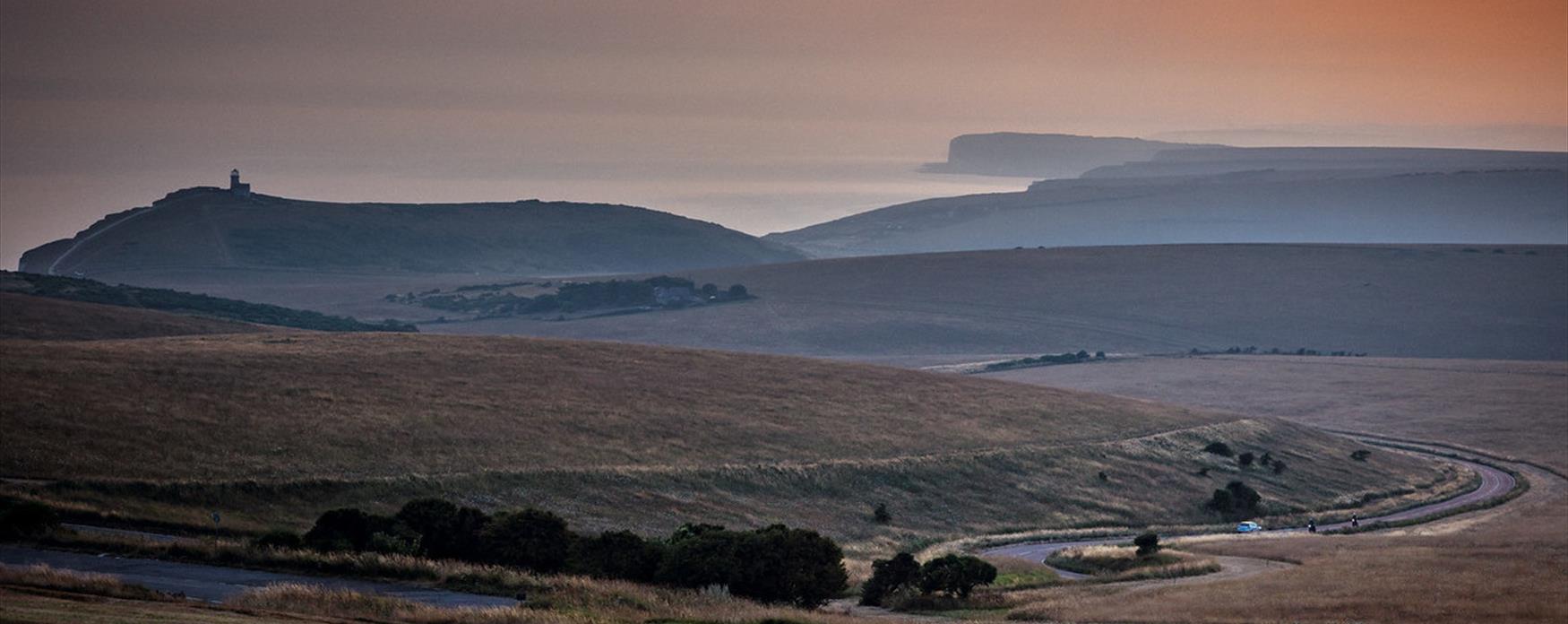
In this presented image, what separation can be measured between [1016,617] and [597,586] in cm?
1054

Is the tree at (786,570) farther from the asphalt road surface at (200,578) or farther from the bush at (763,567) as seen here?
the asphalt road surface at (200,578)

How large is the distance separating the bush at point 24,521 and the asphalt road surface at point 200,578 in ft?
3.56

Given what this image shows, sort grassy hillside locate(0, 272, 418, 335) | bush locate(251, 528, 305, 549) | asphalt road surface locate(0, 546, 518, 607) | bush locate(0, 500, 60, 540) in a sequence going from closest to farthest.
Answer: asphalt road surface locate(0, 546, 518, 607) < bush locate(0, 500, 60, 540) < bush locate(251, 528, 305, 549) < grassy hillside locate(0, 272, 418, 335)

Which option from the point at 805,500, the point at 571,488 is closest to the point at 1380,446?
the point at 805,500

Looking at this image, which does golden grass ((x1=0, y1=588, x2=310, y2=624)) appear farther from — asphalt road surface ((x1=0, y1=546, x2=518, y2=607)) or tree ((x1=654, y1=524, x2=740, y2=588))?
tree ((x1=654, y1=524, x2=740, y2=588))

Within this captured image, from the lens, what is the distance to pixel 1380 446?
340 feet

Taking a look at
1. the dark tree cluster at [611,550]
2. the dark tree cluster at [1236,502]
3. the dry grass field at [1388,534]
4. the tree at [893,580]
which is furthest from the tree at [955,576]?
the dark tree cluster at [1236,502]

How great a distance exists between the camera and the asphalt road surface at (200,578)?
30938 mm

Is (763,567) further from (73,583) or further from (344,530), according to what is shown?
(73,583)

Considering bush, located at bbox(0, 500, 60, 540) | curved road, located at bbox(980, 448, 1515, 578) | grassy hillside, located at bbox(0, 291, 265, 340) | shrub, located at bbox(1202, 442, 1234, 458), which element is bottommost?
curved road, located at bbox(980, 448, 1515, 578)

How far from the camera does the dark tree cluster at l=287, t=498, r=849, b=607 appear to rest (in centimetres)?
3769

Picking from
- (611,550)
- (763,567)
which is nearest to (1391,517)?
(763,567)

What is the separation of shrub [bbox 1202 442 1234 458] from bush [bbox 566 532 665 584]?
55154mm

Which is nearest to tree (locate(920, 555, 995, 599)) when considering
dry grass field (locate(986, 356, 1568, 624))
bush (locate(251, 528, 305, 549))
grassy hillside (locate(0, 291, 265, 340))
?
dry grass field (locate(986, 356, 1568, 624))
